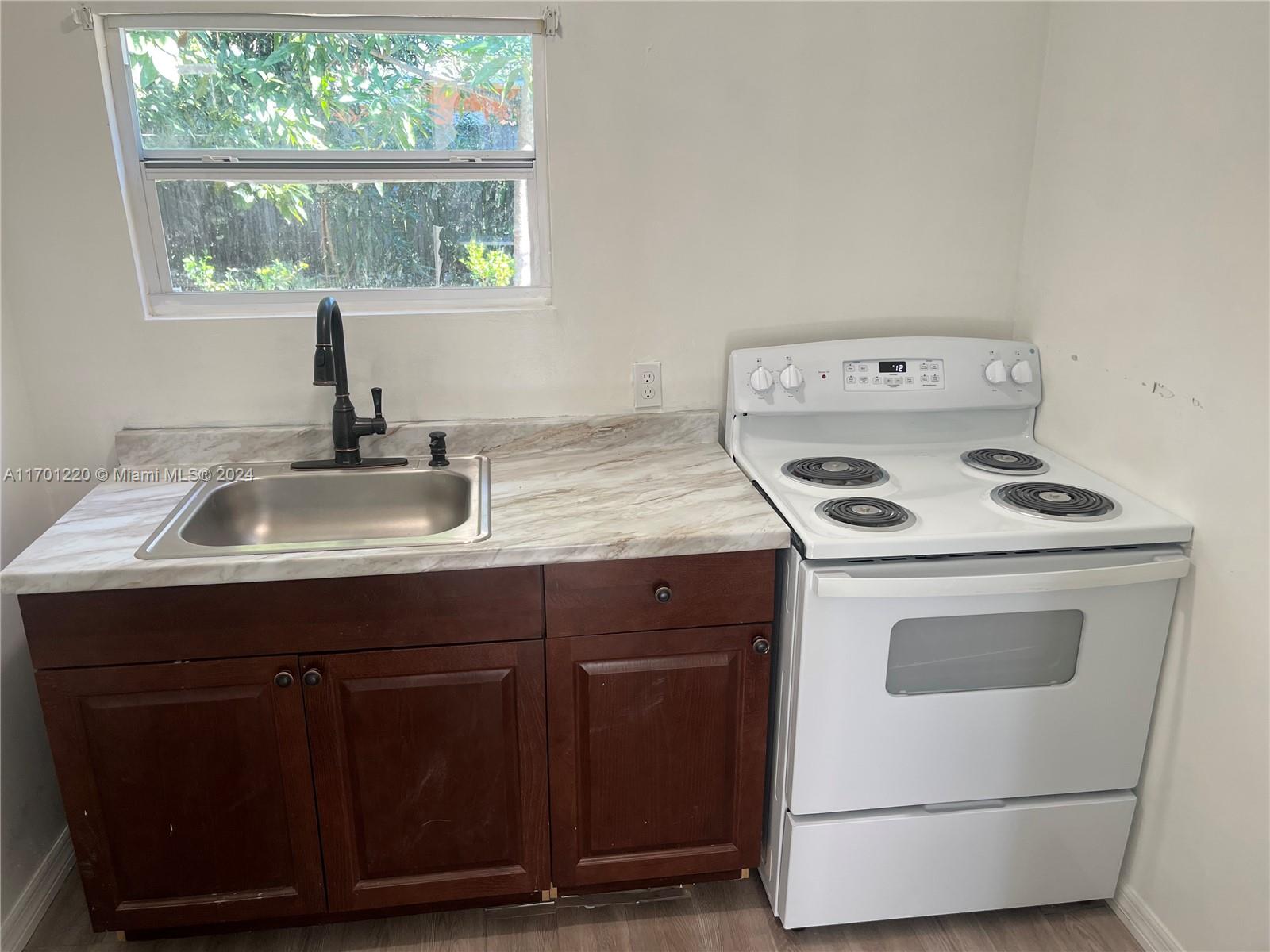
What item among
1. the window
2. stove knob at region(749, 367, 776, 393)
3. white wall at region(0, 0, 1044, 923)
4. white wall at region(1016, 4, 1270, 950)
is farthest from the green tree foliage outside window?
white wall at region(1016, 4, 1270, 950)

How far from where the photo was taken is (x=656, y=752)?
1.68 metres

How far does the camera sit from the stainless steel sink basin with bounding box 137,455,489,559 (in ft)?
6.04

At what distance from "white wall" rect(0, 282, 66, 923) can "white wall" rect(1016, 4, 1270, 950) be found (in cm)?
224

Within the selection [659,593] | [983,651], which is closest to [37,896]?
[659,593]

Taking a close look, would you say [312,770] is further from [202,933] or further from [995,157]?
[995,157]

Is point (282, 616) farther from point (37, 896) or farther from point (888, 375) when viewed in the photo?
point (888, 375)

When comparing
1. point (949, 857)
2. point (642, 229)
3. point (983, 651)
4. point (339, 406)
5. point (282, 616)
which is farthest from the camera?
point (642, 229)

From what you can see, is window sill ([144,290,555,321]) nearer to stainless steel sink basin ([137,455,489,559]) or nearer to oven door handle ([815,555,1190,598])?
stainless steel sink basin ([137,455,489,559])

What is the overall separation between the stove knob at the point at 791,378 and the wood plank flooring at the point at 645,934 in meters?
1.13

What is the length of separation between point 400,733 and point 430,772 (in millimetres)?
103

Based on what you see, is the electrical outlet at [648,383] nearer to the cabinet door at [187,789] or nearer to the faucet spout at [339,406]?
the faucet spout at [339,406]

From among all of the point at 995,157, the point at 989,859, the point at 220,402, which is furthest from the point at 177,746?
the point at 995,157

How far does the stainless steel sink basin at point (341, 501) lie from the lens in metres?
1.84

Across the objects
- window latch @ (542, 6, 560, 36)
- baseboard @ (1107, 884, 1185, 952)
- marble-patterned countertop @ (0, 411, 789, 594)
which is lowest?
baseboard @ (1107, 884, 1185, 952)
